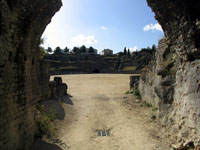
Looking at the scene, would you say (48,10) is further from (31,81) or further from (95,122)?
(95,122)

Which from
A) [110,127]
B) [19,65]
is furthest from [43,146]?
[110,127]

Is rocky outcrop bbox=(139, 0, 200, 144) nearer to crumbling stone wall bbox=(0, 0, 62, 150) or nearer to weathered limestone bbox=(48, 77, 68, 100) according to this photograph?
crumbling stone wall bbox=(0, 0, 62, 150)

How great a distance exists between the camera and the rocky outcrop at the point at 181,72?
4.68 meters

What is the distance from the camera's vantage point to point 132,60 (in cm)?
5728

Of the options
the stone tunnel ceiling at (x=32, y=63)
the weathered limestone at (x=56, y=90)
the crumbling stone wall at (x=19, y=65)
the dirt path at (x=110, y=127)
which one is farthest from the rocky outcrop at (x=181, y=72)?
the weathered limestone at (x=56, y=90)

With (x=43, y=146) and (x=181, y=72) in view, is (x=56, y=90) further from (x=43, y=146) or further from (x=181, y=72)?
A: (x=181, y=72)

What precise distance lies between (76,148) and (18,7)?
4543 mm

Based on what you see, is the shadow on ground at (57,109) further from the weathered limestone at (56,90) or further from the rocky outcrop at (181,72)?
the rocky outcrop at (181,72)

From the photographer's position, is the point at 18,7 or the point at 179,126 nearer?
the point at 18,7

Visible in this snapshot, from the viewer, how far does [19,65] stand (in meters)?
4.73

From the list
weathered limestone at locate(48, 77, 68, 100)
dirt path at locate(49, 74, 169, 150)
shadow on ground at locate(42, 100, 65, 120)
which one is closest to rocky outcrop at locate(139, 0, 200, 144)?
dirt path at locate(49, 74, 169, 150)

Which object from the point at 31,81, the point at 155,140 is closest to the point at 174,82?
the point at 155,140

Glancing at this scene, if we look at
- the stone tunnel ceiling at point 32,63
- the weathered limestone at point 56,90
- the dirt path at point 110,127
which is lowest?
the dirt path at point 110,127

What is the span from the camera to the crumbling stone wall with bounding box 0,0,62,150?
12.9 ft
